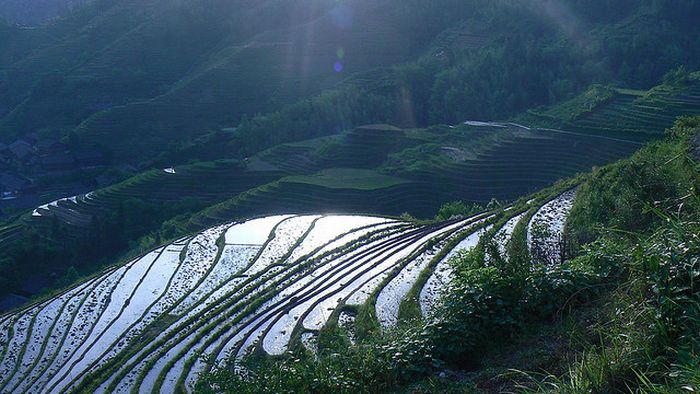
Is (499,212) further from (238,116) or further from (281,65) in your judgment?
(281,65)

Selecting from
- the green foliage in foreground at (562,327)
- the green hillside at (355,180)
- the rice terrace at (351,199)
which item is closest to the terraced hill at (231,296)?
the rice terrace at (351,199)

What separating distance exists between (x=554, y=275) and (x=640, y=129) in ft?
63.9

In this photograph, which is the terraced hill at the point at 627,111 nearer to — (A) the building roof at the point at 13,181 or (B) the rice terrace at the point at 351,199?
(B) the rice terrace at the point at 351,199

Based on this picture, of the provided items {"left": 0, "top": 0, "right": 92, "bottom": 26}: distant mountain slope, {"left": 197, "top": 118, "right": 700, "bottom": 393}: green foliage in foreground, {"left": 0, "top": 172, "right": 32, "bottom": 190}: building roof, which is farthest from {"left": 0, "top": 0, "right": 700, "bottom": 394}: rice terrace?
{"left": 0, "top": 0, "right": 92, "bottom": 26}: distant mountain slope

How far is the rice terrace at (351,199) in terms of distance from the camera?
4.57 m

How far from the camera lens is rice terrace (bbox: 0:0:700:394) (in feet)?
15.0

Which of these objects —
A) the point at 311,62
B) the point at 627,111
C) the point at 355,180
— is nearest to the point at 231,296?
the point at 355,180

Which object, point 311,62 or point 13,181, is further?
point 311,62

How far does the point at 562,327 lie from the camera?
4438 millimetres

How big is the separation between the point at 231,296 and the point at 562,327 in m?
7.80

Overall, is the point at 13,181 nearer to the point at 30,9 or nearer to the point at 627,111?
the point at 627,111

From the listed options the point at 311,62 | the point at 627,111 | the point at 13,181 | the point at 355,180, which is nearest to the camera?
the point at 355,180

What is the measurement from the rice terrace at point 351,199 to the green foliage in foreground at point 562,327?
0.06ft

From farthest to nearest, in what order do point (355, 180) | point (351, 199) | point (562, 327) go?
point (355, 180), point (351, 199), point (562, 327)
